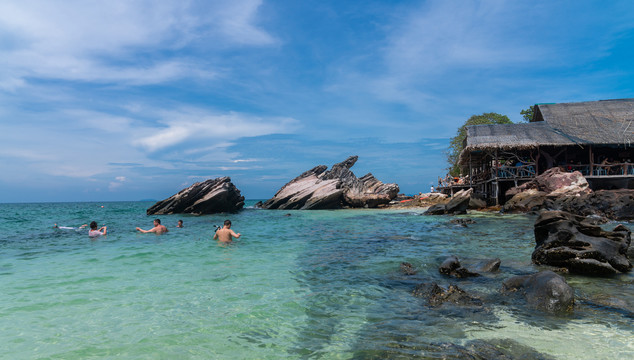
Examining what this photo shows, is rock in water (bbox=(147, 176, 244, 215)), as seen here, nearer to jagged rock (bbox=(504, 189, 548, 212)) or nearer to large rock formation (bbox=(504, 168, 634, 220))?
jagged rock (bbox=(504, 189, 548, 212))

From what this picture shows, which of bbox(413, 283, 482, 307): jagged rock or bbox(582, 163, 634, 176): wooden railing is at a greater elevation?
bbox(582, 163, 634, 176): wooden railing

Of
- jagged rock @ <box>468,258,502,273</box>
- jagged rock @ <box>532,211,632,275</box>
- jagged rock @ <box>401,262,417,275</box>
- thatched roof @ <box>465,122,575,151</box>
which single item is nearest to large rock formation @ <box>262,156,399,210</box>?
thatched roof @ <box>465,122,575,151</box>

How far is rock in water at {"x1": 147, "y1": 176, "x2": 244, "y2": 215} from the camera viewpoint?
1254 inches

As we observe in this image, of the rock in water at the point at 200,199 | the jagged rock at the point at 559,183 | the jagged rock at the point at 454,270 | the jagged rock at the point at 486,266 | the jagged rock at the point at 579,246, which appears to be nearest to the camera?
the jagged rock at the point at 579,246

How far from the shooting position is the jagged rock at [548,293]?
17.1 ft

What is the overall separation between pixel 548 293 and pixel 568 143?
25.8 meters

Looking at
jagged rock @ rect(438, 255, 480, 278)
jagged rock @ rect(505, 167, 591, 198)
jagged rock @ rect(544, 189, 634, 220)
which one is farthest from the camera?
jagged rock @ rect(505, 167, 591, 198)

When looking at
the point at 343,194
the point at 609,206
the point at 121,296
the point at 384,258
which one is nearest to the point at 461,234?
the point at 384,258

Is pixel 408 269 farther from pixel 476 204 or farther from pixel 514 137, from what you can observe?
pixel 514 137

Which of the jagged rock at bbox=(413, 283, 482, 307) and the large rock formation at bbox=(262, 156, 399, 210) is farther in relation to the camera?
the large rock formation at bbox=(262, 156, 399, 210)

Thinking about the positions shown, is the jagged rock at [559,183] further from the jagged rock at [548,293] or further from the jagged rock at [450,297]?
the jagged rock at [450,297]

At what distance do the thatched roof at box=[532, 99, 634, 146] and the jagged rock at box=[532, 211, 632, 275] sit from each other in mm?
22126

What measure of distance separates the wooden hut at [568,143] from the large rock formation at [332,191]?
1153 centimetres

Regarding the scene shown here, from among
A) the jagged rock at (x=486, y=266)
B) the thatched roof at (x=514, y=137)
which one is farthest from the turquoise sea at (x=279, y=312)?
the thatched roof at (x=514, y=137)
